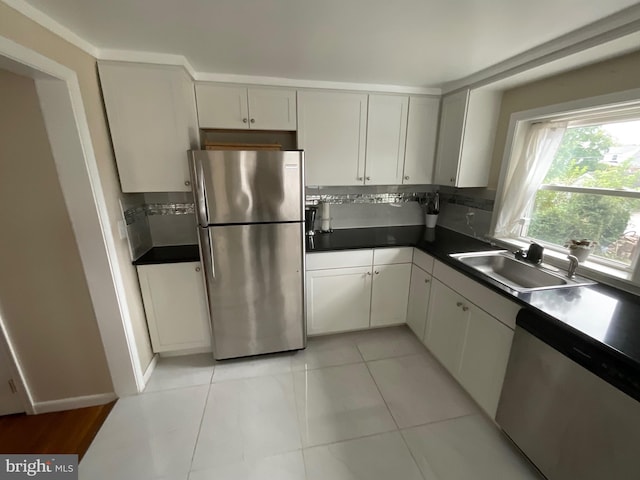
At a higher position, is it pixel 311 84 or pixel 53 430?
pixel 311 84

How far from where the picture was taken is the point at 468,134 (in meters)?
2.14

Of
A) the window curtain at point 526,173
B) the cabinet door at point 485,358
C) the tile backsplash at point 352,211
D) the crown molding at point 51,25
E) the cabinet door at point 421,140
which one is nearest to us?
the crown molding at point 51,25

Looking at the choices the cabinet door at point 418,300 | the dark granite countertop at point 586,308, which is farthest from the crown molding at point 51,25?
the cabinet door at point 418,300

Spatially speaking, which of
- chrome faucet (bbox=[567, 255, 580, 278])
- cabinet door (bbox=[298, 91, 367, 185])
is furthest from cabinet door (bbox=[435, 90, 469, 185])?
chrome faucet (bbox=[567, 255, 580, 278])

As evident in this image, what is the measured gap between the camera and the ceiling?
1134mm

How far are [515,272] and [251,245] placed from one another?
1.88 metres

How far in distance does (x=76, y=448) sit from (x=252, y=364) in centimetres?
106

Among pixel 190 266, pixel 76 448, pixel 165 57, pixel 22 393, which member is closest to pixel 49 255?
pixel 190 266

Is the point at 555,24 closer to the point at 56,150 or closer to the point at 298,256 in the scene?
the point at 298,256

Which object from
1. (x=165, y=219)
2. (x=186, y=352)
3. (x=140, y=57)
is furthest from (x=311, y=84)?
(x=186, y=352)

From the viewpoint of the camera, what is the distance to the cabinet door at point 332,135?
216 cm

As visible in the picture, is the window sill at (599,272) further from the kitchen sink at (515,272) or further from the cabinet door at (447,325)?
the cabinet door at (447,325)

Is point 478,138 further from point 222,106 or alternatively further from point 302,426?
point 302,426

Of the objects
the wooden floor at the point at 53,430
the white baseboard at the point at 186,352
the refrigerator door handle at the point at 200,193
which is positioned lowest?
the wooden floor at the point at 53,430
